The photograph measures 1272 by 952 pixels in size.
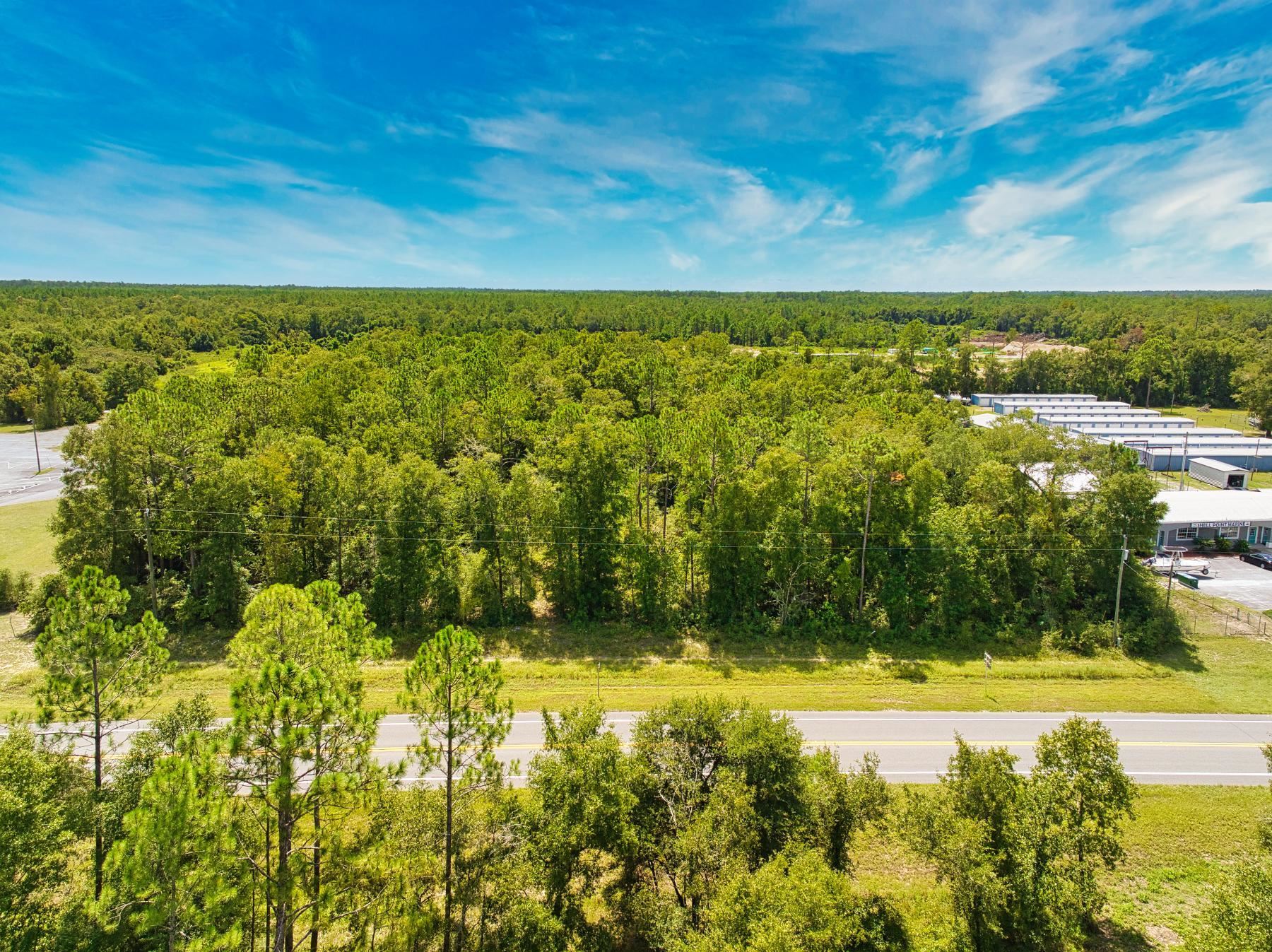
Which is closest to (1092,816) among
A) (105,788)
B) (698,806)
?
(698,806)

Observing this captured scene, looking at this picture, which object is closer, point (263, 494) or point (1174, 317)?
point (263, 494)

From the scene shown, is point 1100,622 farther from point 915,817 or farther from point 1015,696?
point 915,817

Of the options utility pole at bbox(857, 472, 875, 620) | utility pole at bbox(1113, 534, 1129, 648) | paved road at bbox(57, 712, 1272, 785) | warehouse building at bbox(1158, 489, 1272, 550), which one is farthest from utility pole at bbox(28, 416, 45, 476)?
warehouse building at bbox(1158, 489, 1272, 550)

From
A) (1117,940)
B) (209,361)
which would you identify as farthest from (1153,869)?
(209,361)

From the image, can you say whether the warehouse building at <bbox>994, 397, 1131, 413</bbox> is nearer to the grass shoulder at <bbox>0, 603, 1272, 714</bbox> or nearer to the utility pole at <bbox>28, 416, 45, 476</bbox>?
the grass shoulder at <bbox>0, 603, 1272, 714</bbox>

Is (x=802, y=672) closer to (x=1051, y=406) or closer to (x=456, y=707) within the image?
(x=456, y=707)

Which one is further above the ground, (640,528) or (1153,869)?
(640,528)
